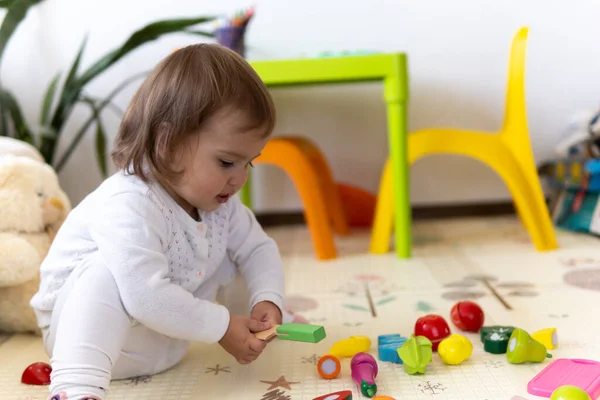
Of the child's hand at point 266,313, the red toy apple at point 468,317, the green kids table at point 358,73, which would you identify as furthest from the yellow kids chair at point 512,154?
the child's hand at point 266,313

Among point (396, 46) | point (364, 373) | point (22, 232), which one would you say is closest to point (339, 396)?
point (364, 373)

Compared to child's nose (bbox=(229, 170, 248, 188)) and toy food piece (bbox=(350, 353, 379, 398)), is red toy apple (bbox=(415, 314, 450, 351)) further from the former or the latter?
child's nose (bbox=(229, 170, 248, 188))

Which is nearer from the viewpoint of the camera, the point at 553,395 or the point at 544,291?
the point at 553,395

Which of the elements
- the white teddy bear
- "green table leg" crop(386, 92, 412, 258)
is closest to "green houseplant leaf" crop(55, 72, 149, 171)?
the white teddy bear

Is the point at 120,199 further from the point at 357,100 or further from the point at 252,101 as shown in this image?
the point at 357,100

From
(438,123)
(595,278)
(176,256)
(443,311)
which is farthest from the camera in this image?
(438,123)

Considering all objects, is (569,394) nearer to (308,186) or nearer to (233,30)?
(308,186)

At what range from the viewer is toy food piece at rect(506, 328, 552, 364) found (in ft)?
2.85

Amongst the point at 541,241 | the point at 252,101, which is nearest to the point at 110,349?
the point at 252,101

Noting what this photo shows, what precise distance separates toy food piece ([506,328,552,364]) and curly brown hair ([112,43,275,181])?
427 millimetres

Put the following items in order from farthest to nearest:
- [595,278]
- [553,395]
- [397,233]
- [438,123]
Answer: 1. [438,123]
2. [397,233]
3. [595,278]
4. [553,395]

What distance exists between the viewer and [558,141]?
6.37 ft

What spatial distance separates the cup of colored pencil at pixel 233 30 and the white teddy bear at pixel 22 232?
1.84ft

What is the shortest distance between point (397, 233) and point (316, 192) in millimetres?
213
